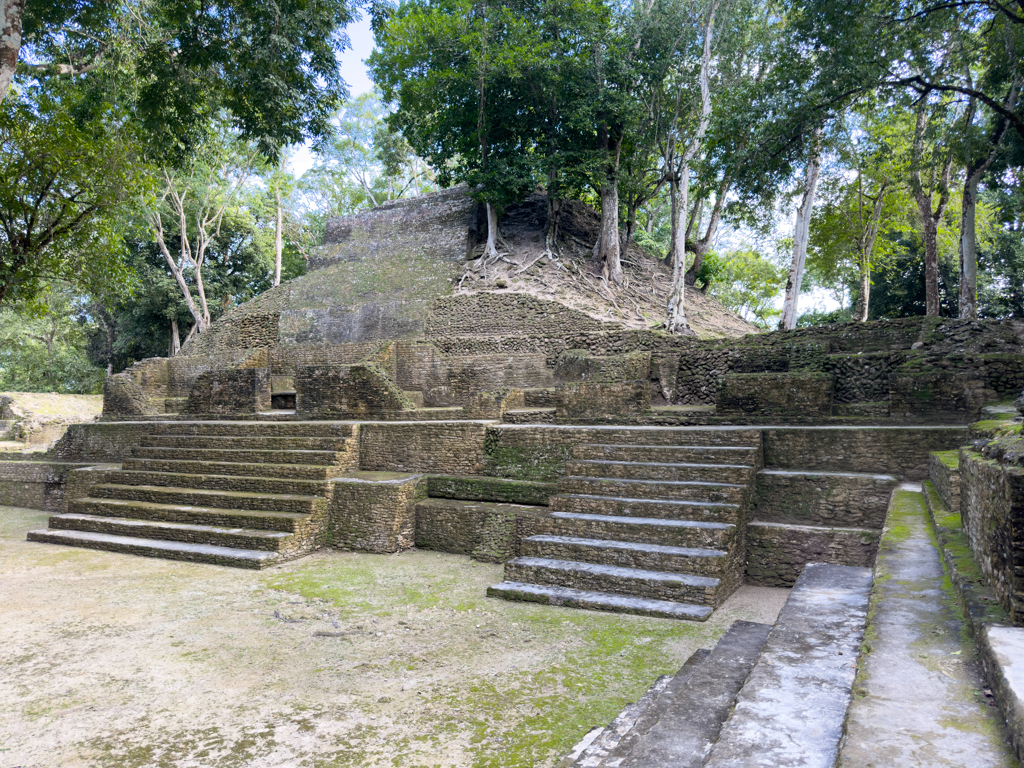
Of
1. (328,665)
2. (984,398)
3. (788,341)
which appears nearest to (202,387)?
(328,665)

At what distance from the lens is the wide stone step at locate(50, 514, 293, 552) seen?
6395 mm

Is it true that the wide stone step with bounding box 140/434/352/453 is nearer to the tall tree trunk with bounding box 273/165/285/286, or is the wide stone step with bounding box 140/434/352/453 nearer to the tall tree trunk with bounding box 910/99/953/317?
the tall tree trunk with bounding box 910/99/953/317

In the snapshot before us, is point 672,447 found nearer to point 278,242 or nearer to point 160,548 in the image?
point 160,548

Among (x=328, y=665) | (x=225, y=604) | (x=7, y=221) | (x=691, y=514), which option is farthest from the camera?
(x=7, y=221)

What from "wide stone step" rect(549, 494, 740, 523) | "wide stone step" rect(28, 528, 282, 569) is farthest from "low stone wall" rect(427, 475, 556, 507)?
"wide stone step" rect(28, 528, 282, 569)

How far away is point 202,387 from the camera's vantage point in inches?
438

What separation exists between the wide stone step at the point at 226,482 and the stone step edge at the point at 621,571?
288 centimetres

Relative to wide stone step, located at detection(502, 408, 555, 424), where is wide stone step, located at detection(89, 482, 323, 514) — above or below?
below

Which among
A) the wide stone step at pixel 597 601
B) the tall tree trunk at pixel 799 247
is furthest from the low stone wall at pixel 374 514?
the tall tree trunk at pixel 799 247

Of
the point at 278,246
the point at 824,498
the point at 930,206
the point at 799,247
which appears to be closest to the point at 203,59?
the point at 824,498

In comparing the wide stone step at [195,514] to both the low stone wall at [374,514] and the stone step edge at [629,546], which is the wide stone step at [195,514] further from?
the stone step edge at [629,546]

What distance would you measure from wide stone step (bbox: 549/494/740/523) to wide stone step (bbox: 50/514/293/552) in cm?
288

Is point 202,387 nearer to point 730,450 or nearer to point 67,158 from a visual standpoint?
point 67,158

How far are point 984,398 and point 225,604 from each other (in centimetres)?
711
